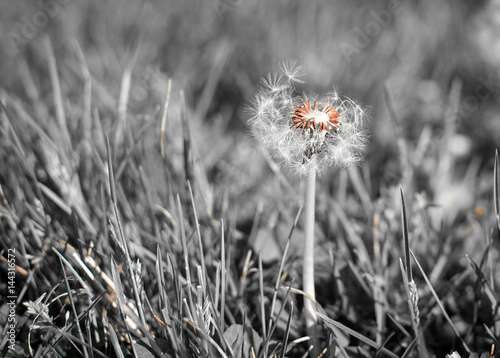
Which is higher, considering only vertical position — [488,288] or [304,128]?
[304,128]

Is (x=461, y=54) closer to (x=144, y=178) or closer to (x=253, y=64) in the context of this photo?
(x=253, y=64)

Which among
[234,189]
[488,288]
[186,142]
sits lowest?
[234,189]

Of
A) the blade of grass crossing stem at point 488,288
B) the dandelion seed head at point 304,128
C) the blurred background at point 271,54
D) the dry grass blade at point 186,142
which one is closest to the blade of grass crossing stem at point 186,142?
the dry grass blade at point 186,142

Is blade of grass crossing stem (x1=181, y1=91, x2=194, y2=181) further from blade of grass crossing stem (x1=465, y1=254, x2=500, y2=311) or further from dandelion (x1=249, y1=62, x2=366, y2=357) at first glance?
blade of grass crossing stem (x1=465, y1=254, x2=500, y2=311)

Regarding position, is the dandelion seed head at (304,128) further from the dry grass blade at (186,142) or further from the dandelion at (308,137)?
the dry grass blade at (186,142)

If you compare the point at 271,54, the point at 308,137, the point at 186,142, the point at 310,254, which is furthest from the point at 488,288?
the point at 271,54

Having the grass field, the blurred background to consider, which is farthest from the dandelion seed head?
the blurred background

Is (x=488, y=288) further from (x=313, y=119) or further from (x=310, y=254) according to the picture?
(x=313, y=119)
